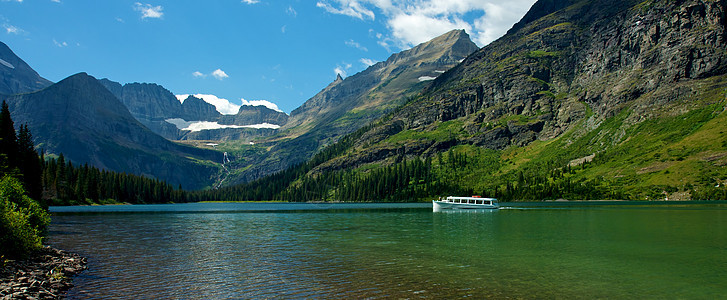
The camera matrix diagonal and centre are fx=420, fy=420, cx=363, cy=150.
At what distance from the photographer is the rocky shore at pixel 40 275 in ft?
84.0

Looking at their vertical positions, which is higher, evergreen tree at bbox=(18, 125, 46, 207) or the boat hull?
evergreen tree at bbox=(18, 125, 46, 207)

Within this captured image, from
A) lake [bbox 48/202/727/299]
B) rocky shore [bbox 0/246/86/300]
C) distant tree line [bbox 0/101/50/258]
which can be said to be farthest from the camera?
distant tree line [bbox 0/101/50/258]

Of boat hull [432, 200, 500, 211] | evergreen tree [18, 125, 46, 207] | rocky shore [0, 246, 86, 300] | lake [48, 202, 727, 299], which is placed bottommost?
lake [48, 202, 727, 299]

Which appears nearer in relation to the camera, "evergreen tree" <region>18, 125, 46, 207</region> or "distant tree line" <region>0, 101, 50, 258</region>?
"distant tree line" <region>0, 101, 50, 258</region>

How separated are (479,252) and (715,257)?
23062 millimetres

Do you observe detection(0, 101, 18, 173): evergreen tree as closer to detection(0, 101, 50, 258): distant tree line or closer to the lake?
detection(0, 101, 50, 258): distant tree line

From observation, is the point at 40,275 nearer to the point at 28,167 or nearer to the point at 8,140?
the point at 8,140

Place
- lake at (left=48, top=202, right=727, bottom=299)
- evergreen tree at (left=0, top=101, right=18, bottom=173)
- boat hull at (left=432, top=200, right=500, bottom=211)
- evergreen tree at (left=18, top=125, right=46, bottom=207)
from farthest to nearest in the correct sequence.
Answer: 1. boat hull at (left=432, top=200, right=500, bottom=211)
2. evergreen tree at (left=18, top=125, right=46, bottom=207)
3. evergreen tree at (left=0, top=101, right=18, bottom=173)
4. lake at (left=48, top=202, right=727, bottom=299)

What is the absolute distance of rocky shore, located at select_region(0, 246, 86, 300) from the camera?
84.0ft

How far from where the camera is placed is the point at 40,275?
3178 cm

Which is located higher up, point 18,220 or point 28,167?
point 28,167

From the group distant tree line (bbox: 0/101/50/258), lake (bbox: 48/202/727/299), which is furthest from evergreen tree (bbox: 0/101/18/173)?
lake (bbox: 48/202/727/299)

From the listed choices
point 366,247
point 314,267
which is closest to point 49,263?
point 314,267

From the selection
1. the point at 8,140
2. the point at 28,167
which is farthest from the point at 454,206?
the point at 8,140
